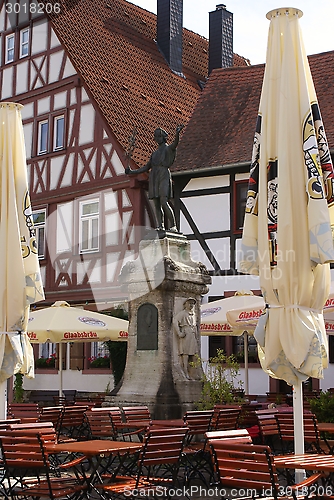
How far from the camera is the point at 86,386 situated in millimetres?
20703

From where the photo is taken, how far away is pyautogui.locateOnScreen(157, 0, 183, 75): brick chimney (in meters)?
24.0

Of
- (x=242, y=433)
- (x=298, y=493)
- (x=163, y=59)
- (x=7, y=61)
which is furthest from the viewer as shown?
(x=163, y=59)

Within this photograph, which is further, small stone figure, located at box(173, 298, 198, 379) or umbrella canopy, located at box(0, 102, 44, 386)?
small stone figure, located at box(173, 298, 198, 379)

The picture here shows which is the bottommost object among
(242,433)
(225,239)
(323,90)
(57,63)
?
(242,433)

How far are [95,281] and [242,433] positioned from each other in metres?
14.3

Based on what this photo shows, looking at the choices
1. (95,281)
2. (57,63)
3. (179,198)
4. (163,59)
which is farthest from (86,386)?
(163,59)

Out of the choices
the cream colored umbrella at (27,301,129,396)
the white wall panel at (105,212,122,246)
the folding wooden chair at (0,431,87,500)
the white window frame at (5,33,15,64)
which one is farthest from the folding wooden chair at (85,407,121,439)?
the white window frame at (5,33,15,64)

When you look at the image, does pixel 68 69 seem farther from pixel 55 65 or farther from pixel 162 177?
pixel 162 177

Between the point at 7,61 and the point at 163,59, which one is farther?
the point at 163,59

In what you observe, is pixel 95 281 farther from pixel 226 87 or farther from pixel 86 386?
pixel 226 87

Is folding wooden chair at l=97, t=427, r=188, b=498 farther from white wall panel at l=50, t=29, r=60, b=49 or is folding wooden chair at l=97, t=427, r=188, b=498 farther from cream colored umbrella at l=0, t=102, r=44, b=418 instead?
white wall panel at l=50, t=29, r=60, b=49

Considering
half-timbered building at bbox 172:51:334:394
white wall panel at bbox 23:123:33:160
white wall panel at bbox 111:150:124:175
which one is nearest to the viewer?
half-timbered building at bbox 172:51:334:394

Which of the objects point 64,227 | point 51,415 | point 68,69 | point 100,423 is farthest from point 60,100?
point 100,423

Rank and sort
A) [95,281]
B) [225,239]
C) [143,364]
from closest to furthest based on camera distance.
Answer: [143,364], [225,239], [95,281]
